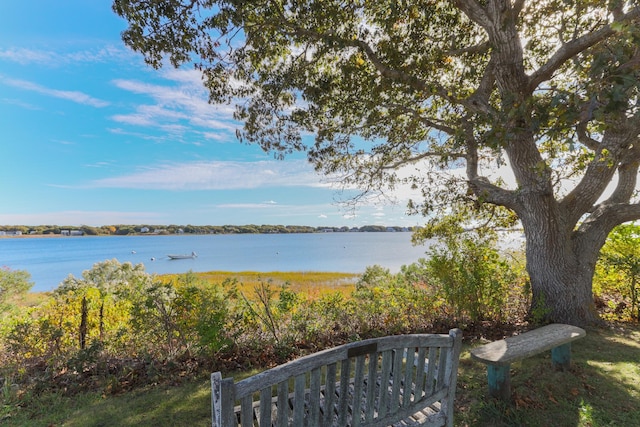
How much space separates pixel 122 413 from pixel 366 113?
626cm

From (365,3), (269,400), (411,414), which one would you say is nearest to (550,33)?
(365,3)

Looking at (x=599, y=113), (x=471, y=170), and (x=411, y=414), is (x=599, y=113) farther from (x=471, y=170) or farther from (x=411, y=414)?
(x=471, y=170)

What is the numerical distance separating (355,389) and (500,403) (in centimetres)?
204

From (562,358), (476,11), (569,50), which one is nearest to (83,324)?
(562,358)

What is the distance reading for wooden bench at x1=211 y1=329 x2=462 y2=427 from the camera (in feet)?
5.37

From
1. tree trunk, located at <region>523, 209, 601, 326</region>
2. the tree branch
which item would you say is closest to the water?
tree trunk, located at <region>523, 209, 601, 326</region>

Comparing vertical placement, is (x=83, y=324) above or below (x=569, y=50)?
below

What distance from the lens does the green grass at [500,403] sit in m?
2.99

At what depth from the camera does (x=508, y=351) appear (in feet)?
9.95

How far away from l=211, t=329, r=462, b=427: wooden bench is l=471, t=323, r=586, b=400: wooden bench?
0.80m

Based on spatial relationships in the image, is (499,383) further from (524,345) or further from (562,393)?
(562,393)

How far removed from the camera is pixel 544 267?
575cm

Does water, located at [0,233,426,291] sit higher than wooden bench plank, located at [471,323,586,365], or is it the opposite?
wooden bench plank, located at [471,323,586,365]

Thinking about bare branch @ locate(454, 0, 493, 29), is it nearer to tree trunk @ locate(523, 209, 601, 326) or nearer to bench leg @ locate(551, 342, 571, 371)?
tree trunk @ locate(523, 209, 601, 326)
